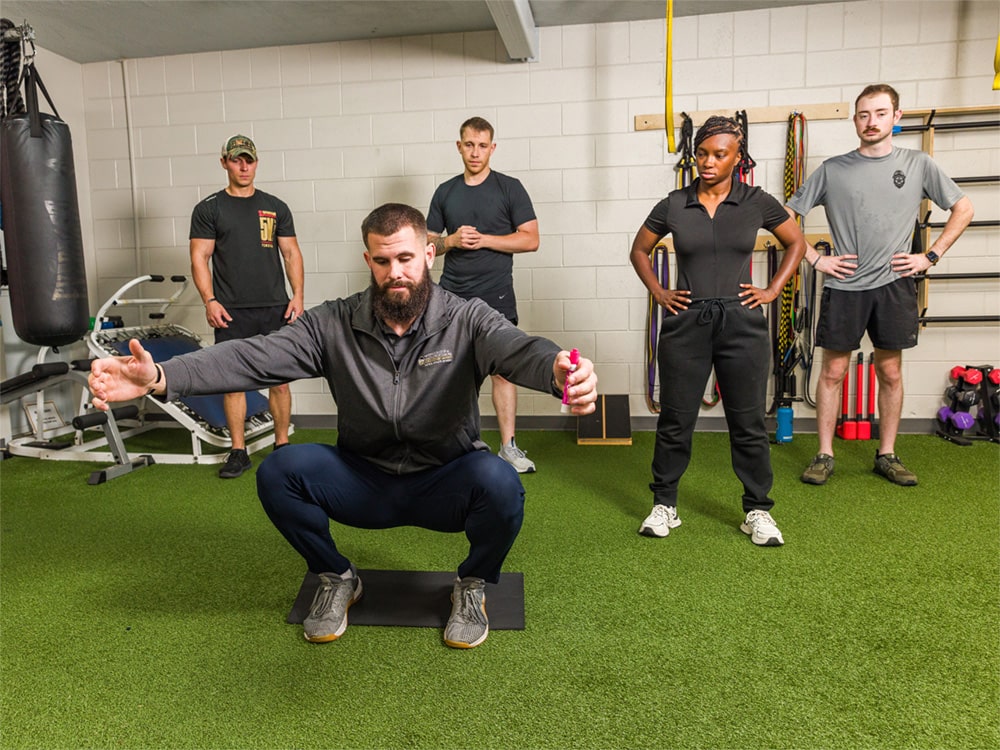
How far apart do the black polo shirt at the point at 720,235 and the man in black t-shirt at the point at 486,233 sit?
1.21m

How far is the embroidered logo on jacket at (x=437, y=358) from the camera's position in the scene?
2.01 m

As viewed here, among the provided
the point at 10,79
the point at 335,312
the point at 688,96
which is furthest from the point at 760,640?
the point at 688,96

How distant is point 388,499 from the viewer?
205 centimetres

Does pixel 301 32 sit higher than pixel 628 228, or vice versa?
pixel 301 32

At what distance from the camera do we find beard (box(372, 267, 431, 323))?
6.50ft

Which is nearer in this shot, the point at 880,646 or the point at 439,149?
the point at 880,646

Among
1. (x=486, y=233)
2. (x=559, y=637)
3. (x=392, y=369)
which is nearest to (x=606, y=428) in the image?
(x=486, y=233)

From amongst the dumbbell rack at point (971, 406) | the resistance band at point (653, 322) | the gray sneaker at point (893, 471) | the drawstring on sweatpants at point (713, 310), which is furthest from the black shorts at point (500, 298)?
the dumbbell rack at point (971, 406)

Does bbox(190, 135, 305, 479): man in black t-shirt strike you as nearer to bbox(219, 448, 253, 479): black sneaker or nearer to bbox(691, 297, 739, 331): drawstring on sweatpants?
bbox(219, 448, 253, 479): black sneaker

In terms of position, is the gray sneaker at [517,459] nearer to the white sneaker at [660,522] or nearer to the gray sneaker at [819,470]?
the white sneaker at [660,522]

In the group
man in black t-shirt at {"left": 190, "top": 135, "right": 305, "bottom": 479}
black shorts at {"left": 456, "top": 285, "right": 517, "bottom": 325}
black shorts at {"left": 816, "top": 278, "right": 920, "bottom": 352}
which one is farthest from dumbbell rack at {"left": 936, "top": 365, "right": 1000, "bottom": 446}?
man in black t-shirt at {"left": 190, "top": 135, "right": 305, "bottom": 479}

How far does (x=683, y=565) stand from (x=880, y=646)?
69cm

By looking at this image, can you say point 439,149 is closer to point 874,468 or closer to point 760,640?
point 874,468

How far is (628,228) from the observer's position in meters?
4.59
